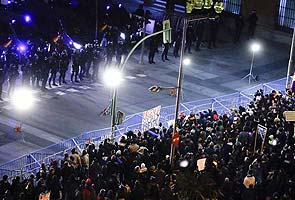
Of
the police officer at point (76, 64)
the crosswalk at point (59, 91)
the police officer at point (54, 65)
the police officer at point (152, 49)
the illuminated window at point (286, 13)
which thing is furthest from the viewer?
the illuminated window at point (286, 13)

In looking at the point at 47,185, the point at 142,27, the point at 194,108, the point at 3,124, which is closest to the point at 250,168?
the point at 47,185

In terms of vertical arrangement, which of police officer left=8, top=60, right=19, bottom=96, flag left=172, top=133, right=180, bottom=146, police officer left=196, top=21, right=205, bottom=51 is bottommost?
flag left=172, top=133, right=180, bottom=146

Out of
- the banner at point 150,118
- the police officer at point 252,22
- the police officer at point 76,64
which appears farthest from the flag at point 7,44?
the police officer at point 252,22

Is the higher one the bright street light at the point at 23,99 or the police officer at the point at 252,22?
the police officer at the point at 252,22

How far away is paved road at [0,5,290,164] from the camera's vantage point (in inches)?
1229

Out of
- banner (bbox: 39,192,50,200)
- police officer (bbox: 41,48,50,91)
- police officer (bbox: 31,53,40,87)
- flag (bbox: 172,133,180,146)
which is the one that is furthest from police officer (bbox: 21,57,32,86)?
banner (bbox: 39,192,50,200)

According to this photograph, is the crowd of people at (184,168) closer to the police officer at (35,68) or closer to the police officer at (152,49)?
the police officer at (35,68)

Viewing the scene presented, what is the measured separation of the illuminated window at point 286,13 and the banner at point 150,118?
21502mm

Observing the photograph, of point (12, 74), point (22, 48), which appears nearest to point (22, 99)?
point (12, 74)

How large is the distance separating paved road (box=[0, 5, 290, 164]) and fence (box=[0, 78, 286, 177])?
1434 mm

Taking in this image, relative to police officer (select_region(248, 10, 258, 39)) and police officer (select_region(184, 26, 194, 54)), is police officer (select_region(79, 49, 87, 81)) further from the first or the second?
police officer (select_region(248, 10, 258, 39))

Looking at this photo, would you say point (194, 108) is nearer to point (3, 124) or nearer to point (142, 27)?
point (3, 124)

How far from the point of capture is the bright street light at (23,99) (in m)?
33.9

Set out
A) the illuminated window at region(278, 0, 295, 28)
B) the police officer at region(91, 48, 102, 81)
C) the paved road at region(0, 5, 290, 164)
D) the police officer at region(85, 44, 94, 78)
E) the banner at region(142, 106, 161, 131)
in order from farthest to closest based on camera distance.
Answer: the illuminated window at region(278, 0, 295, 28) < the police officer at region(91, 48, 102, 81) < the police officer at region(85, 44, 94, 78) < the paved road at region(0, 5, 290, 164) < the banner at region(142, 106, 161, 131)
